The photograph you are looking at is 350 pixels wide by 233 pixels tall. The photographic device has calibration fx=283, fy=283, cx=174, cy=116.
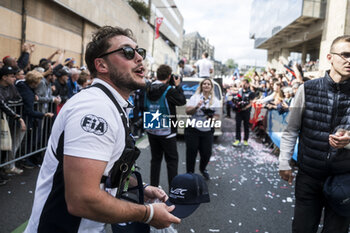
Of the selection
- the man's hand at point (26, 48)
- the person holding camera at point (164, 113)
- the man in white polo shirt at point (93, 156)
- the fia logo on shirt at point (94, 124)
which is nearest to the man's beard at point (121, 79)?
the man in white polo shirt at point (93, 156)

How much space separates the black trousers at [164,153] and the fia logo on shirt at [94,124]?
3.25m


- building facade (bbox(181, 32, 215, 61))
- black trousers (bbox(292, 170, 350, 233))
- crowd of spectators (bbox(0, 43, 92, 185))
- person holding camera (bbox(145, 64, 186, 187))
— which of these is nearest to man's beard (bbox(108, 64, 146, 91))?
black trousers (bbox(292, 170, 350, 233))

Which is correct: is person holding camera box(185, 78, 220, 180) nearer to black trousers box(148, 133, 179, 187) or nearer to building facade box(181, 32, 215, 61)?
Answer: black trousers box(148, 133, 179, 187)

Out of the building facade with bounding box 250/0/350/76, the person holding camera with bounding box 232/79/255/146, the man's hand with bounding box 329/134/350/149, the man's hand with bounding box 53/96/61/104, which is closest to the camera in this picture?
the man's hand with bounding box 329/134/350/149

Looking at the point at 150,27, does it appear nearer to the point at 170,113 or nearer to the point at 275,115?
the point at 275,115

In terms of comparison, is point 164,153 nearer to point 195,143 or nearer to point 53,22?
point 195,143

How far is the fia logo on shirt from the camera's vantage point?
124 centimetres

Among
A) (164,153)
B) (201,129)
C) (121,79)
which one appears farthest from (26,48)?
(121,79)

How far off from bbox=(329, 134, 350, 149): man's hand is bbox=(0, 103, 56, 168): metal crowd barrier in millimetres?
Result: 4943

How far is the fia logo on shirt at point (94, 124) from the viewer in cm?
124

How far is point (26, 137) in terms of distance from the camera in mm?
5559

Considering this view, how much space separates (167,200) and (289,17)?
31388mm

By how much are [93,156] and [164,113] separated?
3.37m

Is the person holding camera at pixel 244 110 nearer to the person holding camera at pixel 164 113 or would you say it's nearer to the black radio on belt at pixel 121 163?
the person holding camera at pixel 164 113
